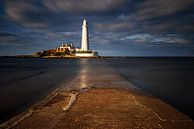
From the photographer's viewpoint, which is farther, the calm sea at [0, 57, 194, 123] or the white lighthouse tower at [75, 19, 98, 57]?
the white lighthouse tower at [75, 19, 98, 57]

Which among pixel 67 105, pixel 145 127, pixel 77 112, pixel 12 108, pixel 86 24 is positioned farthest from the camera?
pixel 86 24

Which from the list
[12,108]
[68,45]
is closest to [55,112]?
[12,108]

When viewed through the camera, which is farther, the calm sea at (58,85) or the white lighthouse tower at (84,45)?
the white lighthouse tower at (84,45)

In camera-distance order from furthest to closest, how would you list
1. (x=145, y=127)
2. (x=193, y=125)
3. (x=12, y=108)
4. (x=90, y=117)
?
1. (x=12, y=108)
2. (x=90, y=117)
3. (x=193, y=125)
4. (x=145, y=127)

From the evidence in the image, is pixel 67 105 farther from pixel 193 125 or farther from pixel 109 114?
pixel 193 125

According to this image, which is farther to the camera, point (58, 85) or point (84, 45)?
point (84, 45)

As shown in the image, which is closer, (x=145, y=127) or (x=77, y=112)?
(x=145, y=127)

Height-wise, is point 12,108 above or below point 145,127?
below

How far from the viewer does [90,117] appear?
587 centimetres

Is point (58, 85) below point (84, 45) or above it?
below

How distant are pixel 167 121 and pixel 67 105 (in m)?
4.25

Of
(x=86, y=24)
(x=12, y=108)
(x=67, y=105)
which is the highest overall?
(x=86, y=24)

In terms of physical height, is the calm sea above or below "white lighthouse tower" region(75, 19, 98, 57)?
below

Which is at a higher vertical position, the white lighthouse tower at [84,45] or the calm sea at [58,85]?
the white lighthouse tower at [84,45]
